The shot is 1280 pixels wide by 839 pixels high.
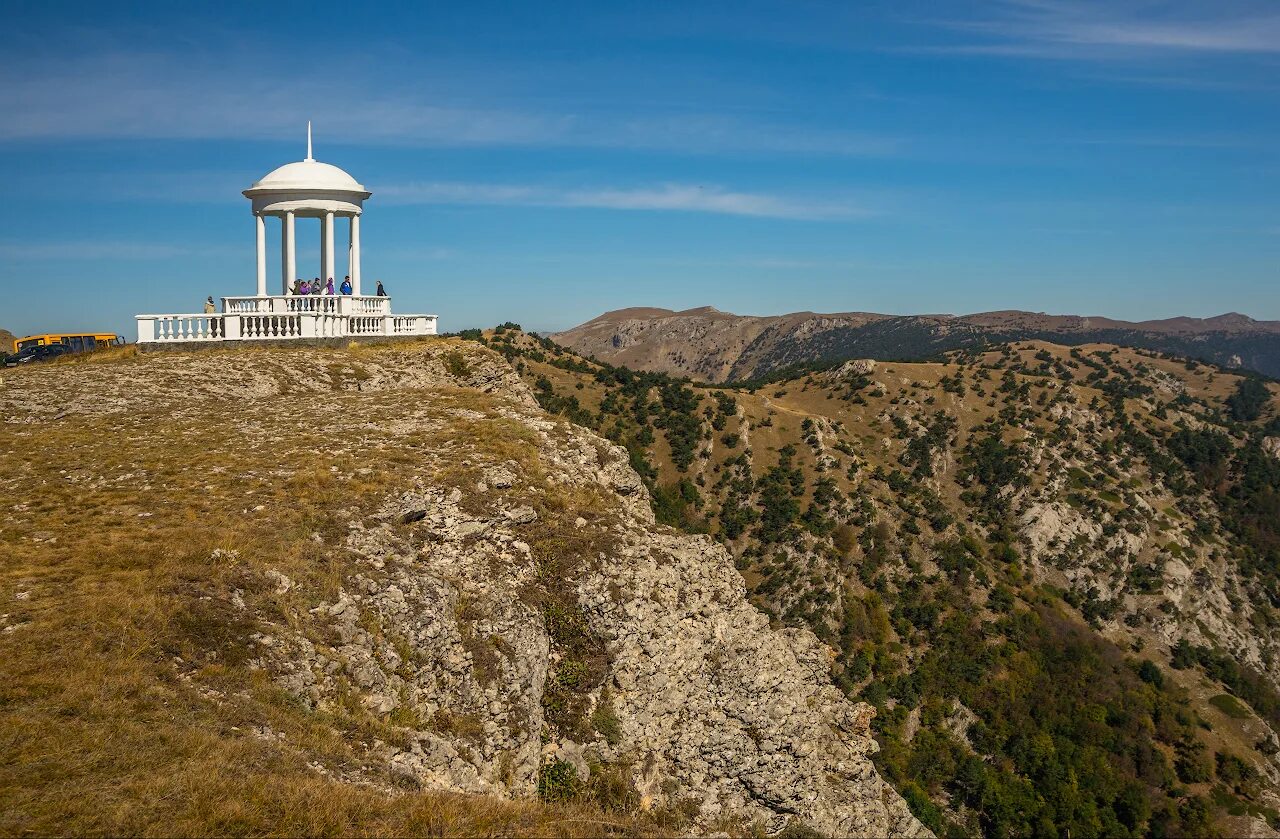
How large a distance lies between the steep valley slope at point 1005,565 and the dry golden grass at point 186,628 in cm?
3334

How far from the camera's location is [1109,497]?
92.5m

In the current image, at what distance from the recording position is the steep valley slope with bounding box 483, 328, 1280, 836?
6412cm

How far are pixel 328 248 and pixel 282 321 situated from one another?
4582 mm

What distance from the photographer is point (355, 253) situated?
38781mm

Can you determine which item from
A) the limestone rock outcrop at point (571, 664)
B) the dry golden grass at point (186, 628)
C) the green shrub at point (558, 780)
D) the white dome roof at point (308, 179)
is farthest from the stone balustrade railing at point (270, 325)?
the green shrub at point (558, 780)

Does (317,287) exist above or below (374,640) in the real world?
above

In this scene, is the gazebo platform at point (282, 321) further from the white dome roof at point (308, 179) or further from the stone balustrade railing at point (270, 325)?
the white dome roof at point (308, 179)

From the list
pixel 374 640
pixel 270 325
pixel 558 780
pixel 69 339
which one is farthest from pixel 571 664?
pixel 69 339

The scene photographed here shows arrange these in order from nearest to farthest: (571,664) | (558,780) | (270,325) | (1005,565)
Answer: (558,780) < (571,664) < (270,325) < (1005,565)

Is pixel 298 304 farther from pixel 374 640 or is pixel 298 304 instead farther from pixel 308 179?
pixel 374 640

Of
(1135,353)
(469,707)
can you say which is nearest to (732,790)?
(469,707)

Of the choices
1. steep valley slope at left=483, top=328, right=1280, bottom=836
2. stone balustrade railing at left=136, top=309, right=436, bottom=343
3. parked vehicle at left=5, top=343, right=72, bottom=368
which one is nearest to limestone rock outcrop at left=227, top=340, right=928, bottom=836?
stone balustrade railing at left=136, top=309, right=436, bottom=343

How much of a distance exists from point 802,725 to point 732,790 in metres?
2.66

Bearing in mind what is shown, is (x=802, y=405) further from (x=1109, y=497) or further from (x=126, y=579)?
(x=126, y=579)
